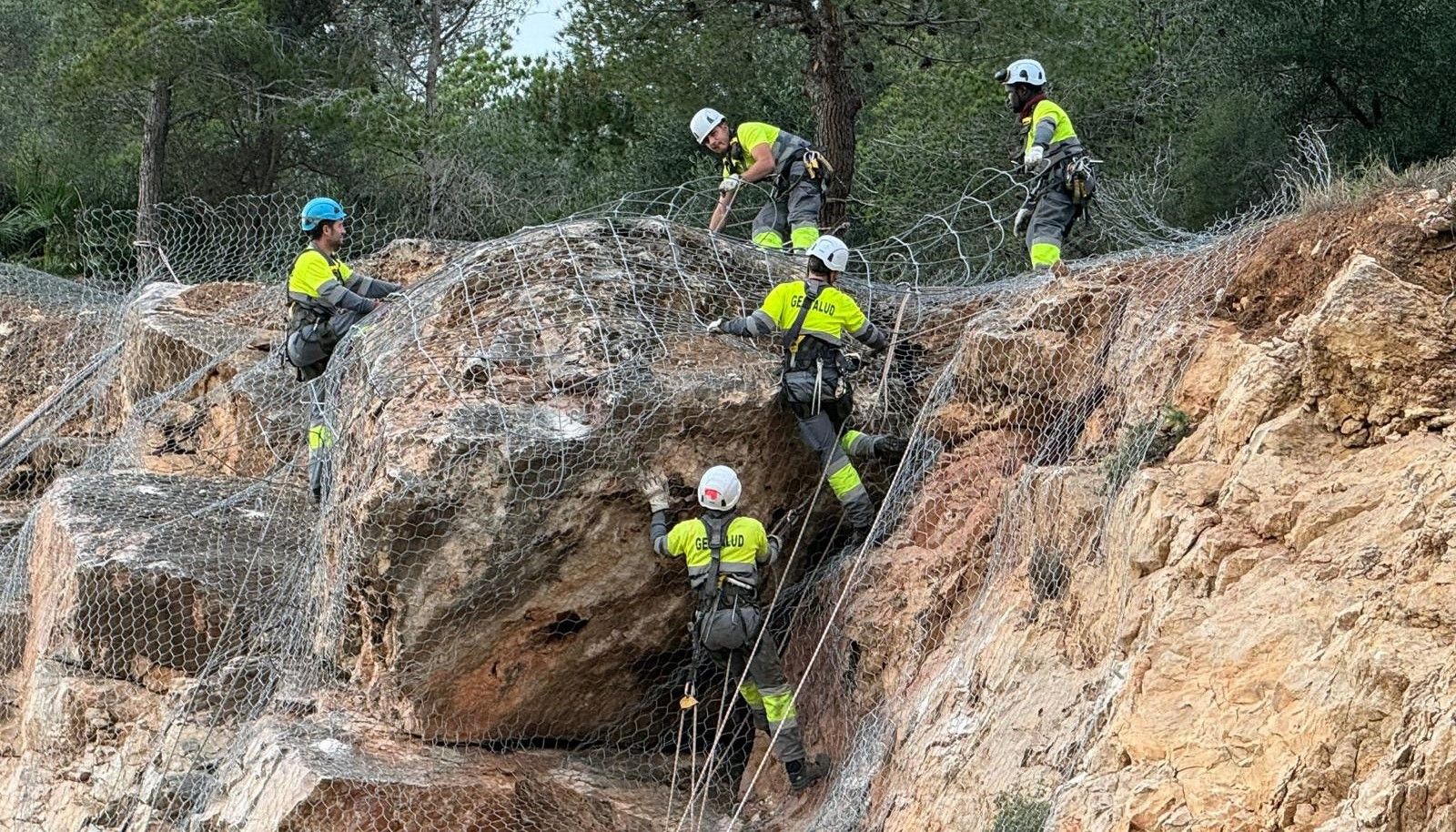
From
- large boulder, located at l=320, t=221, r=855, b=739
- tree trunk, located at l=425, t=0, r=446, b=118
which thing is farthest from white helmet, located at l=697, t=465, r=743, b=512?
tree trunk, located at l=425, t=0, r=446, b=118

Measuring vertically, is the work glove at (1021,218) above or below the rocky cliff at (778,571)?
above

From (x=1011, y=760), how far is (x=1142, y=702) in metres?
1.08

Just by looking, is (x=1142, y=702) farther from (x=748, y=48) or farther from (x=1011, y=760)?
(x=748, y=48)

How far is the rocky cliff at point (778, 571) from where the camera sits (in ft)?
21.9

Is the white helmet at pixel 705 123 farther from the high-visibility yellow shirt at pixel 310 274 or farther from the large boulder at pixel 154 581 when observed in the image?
the large boulder at pixel 154 581

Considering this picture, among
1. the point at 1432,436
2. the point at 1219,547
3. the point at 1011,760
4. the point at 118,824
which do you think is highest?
the point at 1432,436

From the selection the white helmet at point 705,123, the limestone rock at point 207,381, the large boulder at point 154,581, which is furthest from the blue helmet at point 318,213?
the white helmet at point 705,123

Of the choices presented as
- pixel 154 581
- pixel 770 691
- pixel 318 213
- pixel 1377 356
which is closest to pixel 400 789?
pixel 770 691

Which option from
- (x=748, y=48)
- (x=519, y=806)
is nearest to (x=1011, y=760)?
(x=519, y=806)

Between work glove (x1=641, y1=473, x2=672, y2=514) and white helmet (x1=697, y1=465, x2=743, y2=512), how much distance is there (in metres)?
0.22

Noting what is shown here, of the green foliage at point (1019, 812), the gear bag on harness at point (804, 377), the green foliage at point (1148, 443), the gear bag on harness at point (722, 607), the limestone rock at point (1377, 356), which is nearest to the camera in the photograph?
the limestone rock at point (1377, 356)

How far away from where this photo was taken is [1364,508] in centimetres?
641

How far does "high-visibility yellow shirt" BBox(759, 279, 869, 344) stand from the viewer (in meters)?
9.70

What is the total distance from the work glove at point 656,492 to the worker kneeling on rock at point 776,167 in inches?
93.3
